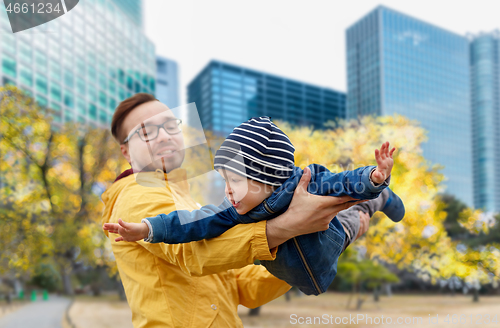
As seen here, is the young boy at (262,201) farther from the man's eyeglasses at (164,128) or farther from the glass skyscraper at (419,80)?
the glass skyscraper at (419,80)

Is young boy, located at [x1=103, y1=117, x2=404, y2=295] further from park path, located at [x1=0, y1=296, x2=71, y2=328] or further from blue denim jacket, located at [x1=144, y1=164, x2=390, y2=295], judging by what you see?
park path, located at [x1=0, y1=296, x2=71, y2=328]

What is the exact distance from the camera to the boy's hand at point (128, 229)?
0.79 m

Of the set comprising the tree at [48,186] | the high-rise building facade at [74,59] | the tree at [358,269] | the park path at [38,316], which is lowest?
the park path at [38,316]

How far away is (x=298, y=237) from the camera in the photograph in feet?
2.98

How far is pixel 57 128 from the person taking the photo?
9.52 m

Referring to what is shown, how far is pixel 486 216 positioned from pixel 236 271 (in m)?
10.9

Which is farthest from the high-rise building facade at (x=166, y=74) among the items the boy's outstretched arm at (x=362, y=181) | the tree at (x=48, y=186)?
the boy's outstretched arm at (x=362, y=181)

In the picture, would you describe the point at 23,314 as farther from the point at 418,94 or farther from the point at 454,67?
the point at 454,67

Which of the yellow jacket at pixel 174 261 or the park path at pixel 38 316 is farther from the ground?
the yellow jacket at pixel 174 261

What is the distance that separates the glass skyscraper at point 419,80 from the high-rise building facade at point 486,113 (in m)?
2.11

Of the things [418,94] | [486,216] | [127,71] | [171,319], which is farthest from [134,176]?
[418,94]

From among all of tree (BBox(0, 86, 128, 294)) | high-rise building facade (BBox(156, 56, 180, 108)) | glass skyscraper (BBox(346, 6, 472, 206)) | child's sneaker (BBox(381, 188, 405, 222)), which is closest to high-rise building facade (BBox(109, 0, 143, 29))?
high-rise building facade (BBox(156, 56, 180, 108))

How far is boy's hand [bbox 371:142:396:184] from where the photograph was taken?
29.2 inches

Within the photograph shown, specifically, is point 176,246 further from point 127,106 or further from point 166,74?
point 166,74
